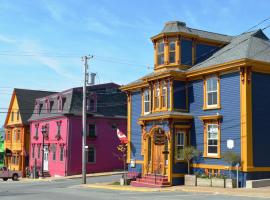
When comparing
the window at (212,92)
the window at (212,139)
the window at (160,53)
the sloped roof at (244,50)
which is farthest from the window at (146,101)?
the window at (212,139)

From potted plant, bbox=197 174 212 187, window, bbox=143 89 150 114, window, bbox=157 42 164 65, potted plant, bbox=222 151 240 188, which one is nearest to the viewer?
potted plant, bbox=222 151 240 188

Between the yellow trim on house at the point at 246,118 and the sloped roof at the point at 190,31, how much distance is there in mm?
7502

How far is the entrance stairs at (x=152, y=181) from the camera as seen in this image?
3054 centimetres

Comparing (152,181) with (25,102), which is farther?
(25,102)

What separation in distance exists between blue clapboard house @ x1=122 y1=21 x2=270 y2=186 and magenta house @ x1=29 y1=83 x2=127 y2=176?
48.2ft

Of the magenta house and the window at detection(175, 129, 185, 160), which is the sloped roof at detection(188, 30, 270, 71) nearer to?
the window at detection(175, 129, 185, 160)

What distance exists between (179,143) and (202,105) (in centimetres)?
304

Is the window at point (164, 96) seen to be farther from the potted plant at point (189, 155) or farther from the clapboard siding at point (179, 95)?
the potted plant at point (189, 155)

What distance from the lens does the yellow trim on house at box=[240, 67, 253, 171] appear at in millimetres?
27203

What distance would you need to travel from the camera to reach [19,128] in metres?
66.4

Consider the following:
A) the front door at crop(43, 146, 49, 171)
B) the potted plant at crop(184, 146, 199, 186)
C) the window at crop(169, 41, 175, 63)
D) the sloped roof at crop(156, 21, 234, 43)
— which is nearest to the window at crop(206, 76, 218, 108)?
the potted plant at crop(184, 146, 199, 186)

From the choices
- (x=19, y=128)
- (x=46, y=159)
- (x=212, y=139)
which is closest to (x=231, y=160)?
(x=212, y=139)

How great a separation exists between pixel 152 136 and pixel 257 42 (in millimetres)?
9762

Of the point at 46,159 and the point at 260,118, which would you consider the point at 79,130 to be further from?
the point at 260,118
